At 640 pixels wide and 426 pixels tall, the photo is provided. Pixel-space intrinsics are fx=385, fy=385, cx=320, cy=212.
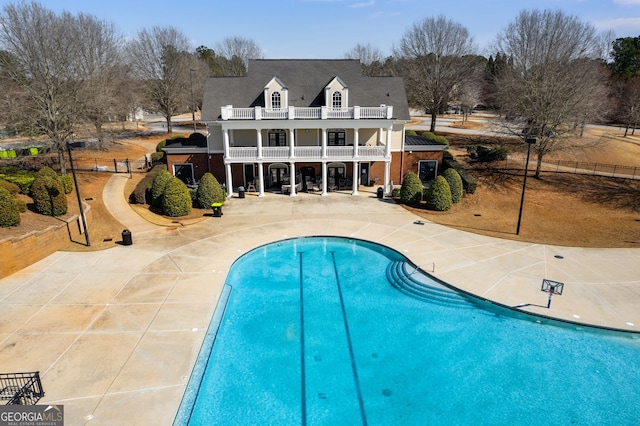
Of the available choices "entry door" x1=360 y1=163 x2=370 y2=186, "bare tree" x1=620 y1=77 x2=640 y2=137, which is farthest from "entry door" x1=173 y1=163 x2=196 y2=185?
"bare tree" x1=620 y1=77 x2=640 y2=137

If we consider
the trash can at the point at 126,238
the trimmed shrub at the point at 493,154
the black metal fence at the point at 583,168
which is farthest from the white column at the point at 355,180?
the trash can at the point at 126,238

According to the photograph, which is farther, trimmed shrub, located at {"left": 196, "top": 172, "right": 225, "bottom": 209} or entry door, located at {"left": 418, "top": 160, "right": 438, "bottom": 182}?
entry door, located at {"left": 418, "top": 160, "right": 438, "bottom": 182}

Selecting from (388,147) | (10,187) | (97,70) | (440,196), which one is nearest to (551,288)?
(440,196)

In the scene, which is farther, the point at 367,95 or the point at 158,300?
the point at 367,95

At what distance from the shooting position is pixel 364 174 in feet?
121

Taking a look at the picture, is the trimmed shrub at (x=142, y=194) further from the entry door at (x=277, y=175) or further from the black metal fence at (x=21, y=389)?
the black metal fence at (x=21, y=389)

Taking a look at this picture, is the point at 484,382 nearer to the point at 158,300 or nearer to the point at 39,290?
the point at 158,300

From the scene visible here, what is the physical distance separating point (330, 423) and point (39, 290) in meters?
15.3

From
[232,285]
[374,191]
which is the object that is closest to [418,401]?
[232,285]

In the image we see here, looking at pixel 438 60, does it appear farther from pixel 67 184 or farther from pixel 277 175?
pixel 67 184

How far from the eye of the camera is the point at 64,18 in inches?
1500

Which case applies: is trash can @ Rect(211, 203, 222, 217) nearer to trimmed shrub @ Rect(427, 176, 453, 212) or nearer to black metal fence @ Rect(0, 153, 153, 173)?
black metal fence @ Rect(0, 153, 153, 173)

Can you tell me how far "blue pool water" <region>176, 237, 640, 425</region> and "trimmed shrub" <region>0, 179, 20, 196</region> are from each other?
1687cm

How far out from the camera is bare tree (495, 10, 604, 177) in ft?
112
